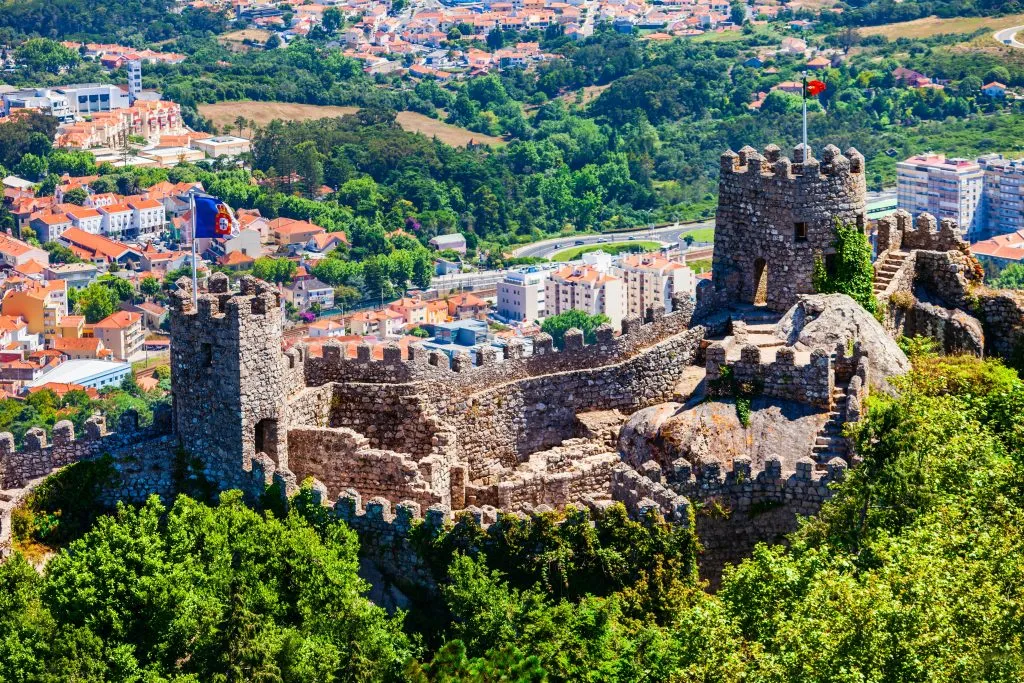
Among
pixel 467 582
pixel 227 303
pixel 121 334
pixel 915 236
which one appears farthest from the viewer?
pixel 121 334

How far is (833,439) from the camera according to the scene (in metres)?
32.9

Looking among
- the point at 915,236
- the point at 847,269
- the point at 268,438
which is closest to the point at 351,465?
the point at 268,438

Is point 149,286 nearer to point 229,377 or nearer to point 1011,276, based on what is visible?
point 1011,276

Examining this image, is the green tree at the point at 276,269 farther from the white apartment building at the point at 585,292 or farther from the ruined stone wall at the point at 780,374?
the ruined stone wall at the point at 780,374

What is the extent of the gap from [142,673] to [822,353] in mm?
12447

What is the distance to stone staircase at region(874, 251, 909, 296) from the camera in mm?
38781

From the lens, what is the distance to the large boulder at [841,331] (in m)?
34.8

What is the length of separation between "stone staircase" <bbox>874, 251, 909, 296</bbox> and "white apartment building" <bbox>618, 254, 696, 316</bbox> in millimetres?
128907

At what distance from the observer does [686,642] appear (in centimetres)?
2622

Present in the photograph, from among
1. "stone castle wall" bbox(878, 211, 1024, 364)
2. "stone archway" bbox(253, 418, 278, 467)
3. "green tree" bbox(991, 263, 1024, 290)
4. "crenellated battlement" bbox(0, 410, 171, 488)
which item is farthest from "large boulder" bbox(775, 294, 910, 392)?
"green tree" bbox(991, 263, 1024, 290)

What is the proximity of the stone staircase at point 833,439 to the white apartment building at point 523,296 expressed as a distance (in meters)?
152

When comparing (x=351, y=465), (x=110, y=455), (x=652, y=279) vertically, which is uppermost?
(x=110, y=455)

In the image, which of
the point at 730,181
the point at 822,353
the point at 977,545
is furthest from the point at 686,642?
the point at 730,181

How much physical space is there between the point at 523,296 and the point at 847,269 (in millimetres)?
151241
